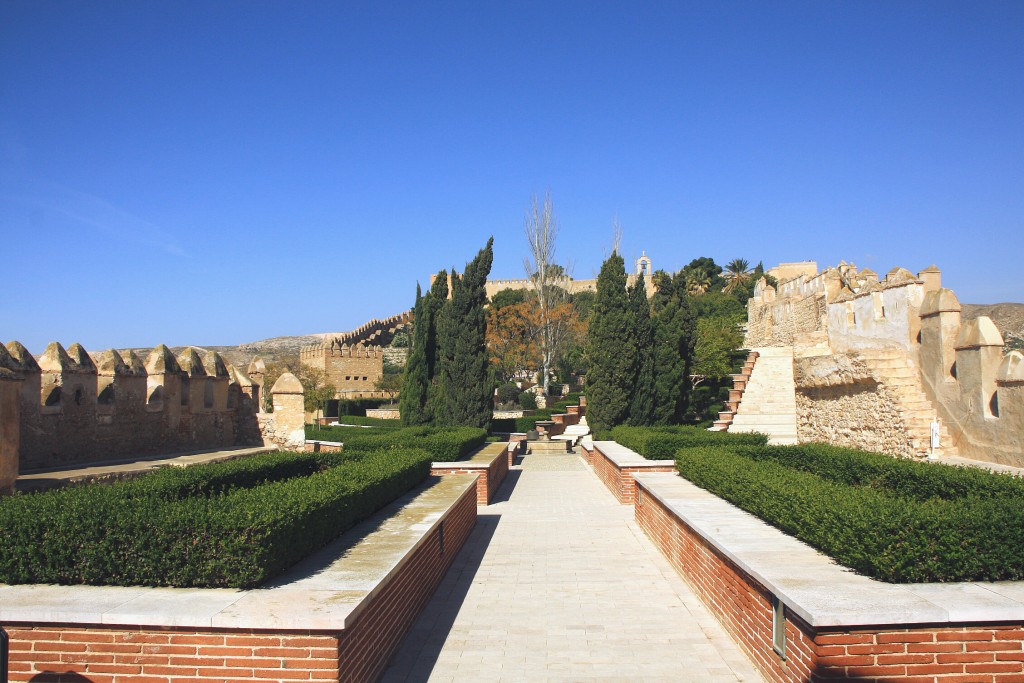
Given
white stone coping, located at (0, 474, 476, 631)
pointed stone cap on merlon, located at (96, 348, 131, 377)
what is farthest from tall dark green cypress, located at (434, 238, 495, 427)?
white stone coping, located at (0, 474, 476, 631)

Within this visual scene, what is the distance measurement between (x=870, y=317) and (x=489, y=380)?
10015 mm

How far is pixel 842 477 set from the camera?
8.45m

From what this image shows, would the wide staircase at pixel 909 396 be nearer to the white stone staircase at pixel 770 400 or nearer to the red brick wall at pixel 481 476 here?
the white stone staircase at pixel 770 400

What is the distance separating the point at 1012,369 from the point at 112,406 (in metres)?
15.8

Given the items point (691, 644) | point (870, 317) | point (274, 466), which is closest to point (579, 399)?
point (870, 317)

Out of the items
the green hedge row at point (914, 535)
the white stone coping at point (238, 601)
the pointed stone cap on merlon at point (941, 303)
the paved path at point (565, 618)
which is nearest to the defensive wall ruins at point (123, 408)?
the white stone coping at point (238, 601)

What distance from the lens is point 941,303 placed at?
11.3 meters

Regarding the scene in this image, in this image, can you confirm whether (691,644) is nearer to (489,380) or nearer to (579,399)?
(489,380)

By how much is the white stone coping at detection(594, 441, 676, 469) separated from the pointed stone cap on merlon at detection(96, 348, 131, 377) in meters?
10.1

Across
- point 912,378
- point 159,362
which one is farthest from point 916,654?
point 159,362

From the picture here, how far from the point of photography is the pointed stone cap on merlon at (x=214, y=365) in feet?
57.4

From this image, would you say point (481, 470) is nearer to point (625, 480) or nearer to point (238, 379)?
point (625, 480)

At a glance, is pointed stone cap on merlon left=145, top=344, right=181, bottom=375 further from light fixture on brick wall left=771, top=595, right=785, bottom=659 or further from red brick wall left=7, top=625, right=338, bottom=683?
light fixture on brick wall left=771, top=595, right=785, bottom=659

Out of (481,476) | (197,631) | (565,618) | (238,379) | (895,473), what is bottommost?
(565,618)
